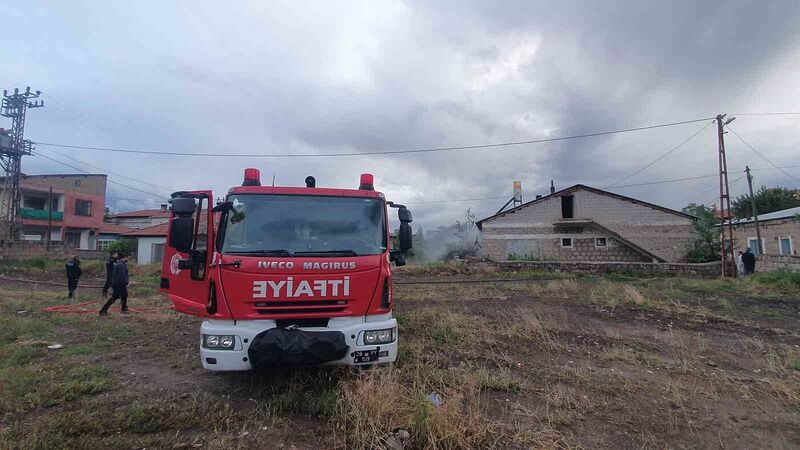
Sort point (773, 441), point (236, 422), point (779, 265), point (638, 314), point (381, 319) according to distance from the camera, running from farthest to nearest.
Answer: point (779, 265)
point (638, 314)
point (381, 319)
point (236, 422)
point (773, 441)

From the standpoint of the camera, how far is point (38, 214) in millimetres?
32625

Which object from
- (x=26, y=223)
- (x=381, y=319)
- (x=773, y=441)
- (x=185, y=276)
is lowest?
(x=773, y=441)

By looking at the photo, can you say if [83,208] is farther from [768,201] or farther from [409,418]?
[768,201]

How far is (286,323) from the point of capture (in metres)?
4.01

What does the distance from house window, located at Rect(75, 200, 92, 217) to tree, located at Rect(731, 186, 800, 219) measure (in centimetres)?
6140

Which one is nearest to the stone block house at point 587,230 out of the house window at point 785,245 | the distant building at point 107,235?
the house window at point 785,245

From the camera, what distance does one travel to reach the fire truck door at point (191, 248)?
4.12m

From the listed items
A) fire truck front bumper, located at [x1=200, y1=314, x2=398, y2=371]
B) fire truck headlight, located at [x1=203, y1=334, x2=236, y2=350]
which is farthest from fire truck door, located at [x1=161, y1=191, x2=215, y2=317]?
fire truck front bumper, located at [x1=200, y1=314, x2=398, y2=371]

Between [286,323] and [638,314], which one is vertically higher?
[286,323]

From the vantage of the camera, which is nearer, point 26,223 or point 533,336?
point 533,336

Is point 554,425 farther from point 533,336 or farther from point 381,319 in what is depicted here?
point 533,336

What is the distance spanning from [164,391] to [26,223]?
3881 cm

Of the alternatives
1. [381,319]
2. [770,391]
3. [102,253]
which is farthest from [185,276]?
[102,253]

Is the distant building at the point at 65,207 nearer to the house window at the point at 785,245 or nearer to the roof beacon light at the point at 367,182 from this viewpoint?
the roof beacon light at the point at 367,182
